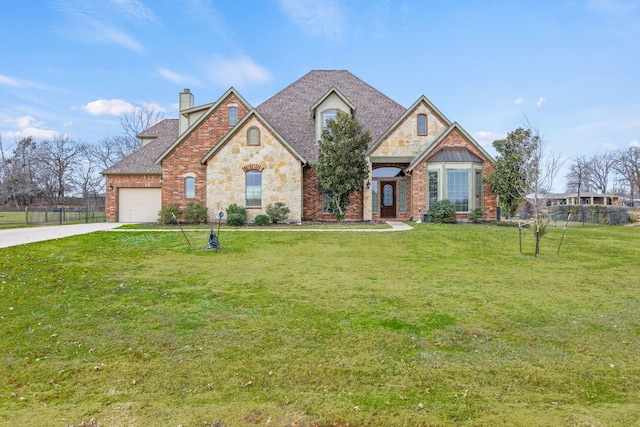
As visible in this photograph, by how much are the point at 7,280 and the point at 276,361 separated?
6623mm

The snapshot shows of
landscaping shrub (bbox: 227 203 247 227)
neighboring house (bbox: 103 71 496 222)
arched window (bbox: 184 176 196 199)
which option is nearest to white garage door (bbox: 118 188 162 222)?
neighboring house (bbox: 103 71 496 222)

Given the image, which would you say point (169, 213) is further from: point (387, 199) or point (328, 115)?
point (387, 199)

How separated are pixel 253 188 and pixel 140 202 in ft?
27.0

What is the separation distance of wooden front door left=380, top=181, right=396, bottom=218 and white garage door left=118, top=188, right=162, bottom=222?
1415 centimetres

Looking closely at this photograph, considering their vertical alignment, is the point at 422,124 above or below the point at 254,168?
above

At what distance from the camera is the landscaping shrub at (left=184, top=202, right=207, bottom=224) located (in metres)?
20.9

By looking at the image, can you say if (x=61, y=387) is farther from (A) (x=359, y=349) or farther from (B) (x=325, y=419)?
(A) (x=359, y=349)

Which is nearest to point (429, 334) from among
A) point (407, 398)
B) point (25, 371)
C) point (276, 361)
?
point (407, 398)

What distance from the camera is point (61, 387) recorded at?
3.66 metres

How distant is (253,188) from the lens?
21469 millimetres

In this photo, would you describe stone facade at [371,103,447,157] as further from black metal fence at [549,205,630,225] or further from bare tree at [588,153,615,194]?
bare tree at [588,153,615,194]

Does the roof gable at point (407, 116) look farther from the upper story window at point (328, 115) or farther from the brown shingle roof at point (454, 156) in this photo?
the upper story window at point (328, 115)

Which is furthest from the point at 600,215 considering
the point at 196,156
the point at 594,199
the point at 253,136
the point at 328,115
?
the point at 594,199

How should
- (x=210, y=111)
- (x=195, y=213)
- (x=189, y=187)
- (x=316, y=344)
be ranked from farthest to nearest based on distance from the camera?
(x=210, y=111) → (x=189, y=187) → (x=195, y=213) → (x=316, y=344)
